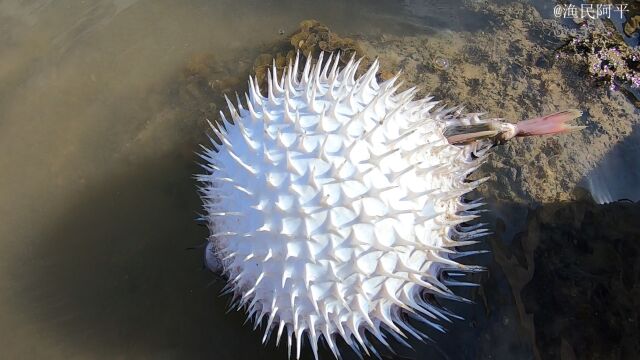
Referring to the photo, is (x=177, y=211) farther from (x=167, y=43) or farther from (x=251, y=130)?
(x=167, y=43)

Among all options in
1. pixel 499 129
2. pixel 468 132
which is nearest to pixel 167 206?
pixel 468 132

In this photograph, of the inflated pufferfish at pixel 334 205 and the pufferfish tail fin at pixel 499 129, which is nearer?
the inflated pufferfish at pixel 334 205

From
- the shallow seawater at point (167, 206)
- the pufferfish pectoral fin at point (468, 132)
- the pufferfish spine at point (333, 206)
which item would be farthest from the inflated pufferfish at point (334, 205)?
the shallow seawater at point (167, 206)

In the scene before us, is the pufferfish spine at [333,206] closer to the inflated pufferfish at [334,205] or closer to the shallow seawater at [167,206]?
the inflated pufferfish at [334,205]

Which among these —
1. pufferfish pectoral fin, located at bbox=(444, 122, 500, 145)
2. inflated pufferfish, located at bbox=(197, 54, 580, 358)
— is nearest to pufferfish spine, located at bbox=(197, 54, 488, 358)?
inflated pufferfish, located at bbox=(197, 54, 580, 358)

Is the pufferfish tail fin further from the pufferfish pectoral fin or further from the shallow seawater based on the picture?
the shallow seawater

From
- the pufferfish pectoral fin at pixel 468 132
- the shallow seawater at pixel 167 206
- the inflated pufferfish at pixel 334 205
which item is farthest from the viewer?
the shallow seawater at pixel 167 206
